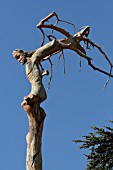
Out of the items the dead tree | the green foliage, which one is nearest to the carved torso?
the dead tree

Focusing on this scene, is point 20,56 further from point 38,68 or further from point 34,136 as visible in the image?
point 34,136

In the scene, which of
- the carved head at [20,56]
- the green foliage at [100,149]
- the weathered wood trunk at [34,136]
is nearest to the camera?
the weathered wood trunk at [34,136]

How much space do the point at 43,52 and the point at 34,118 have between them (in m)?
0.87

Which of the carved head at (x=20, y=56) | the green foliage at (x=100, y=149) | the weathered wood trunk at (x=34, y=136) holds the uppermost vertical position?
the green foliage at (x=100, y=149)

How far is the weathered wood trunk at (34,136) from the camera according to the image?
4445 millimetres

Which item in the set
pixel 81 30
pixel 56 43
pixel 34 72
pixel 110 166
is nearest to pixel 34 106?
pixel 34 72

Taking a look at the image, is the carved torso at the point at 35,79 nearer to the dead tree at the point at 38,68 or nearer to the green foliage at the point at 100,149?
the dead tree at the point at 38,68

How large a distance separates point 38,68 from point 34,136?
0.86 m

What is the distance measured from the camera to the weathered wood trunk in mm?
4445

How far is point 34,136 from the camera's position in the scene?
452 centimetres

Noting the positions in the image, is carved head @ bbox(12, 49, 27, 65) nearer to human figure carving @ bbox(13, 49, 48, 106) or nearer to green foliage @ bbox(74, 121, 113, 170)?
human figure carving @ bbox(13, 49, 48, 106)

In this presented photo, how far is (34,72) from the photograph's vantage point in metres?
4.92

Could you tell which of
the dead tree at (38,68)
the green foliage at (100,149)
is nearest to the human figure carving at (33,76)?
the dead tree at (38,68)

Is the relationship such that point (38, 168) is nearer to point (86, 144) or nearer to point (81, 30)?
point (81, 30)
